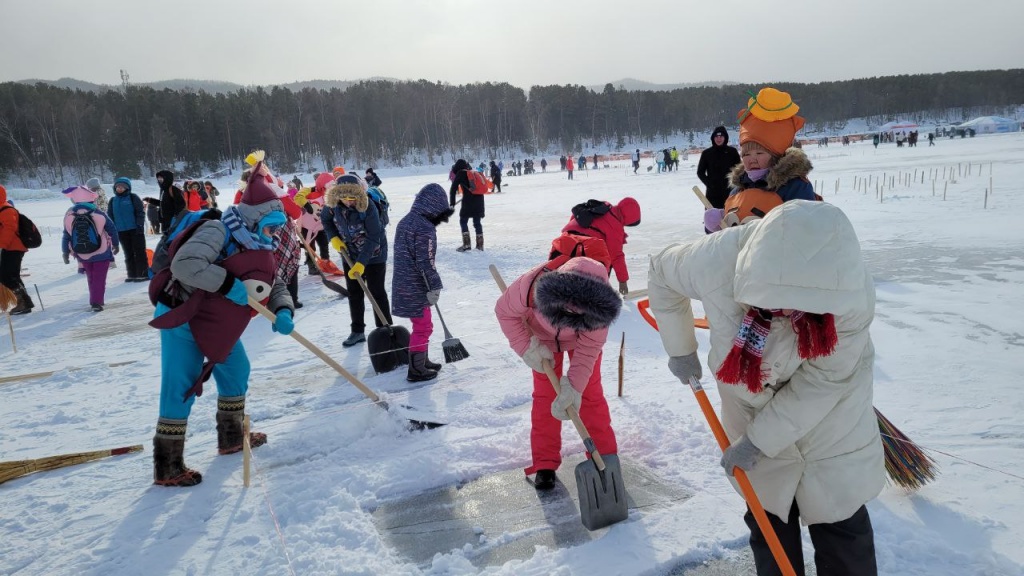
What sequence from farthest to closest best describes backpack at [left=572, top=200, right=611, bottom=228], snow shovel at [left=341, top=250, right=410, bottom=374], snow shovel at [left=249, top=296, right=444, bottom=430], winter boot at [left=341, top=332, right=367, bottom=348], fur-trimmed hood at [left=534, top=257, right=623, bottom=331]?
winter boot at [left=341, top=332, right=367, bottom=348] → snow shovel at [left=341, top=250, right=410, bottom=374] → backpack at [left=572, top=200, right=611, bottom=228] → snow shovel at [left=249, top=296, right=444, bottom=430] → fur-trimmed hood at [left=534, top=257, right=623, bottom=331]

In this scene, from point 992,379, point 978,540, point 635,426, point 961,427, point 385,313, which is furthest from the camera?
point 385,313

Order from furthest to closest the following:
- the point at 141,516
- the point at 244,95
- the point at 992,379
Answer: the point at 244,95
the point at 992,379
the point at 141,516

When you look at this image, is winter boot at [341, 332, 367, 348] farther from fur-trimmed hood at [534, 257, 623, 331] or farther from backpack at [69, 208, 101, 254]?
backpack at [69, 208, 101, 254]

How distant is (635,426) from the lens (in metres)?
3.79

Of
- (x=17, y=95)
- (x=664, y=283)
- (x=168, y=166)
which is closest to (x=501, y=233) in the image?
(x=664, y=283)

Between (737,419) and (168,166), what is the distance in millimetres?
65123

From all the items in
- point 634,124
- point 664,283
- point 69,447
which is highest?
point 634,124

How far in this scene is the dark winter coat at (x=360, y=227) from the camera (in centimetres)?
595

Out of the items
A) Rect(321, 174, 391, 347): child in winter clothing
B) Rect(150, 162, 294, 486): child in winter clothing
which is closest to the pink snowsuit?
Rect(150, 162, 294, 486): child in winter clothing

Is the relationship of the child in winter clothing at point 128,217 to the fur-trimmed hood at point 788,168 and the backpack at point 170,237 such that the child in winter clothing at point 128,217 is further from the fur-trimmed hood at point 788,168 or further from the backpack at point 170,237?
the fur-trimmed hood at point 788,168

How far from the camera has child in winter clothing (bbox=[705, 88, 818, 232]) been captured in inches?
125

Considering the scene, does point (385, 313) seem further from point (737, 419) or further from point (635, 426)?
point (737, 419)

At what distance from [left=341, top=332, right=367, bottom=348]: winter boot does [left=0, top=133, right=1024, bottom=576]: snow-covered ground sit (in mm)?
145

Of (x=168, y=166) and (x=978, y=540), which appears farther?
(x=168, y=166)
